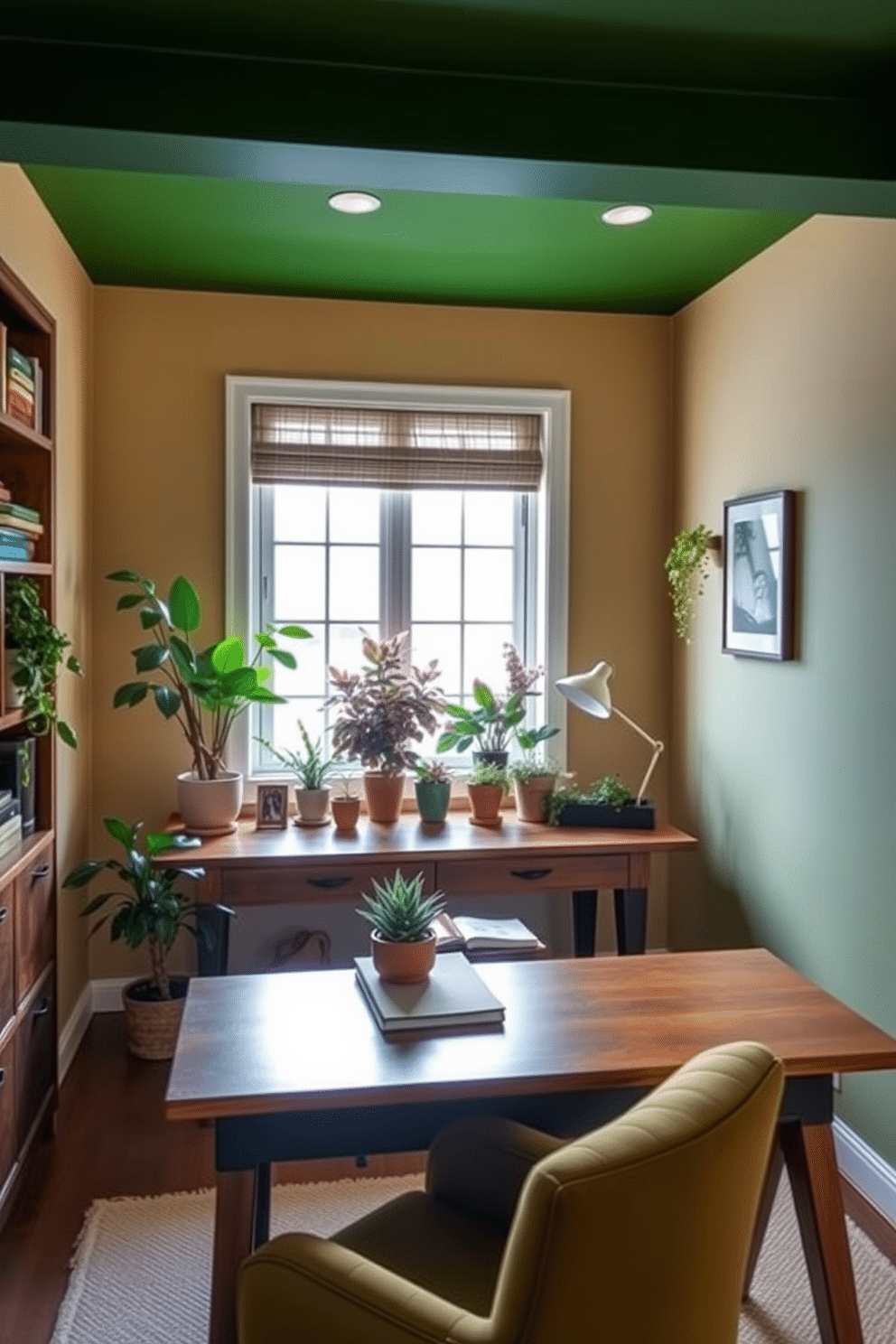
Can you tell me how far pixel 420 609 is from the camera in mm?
3824

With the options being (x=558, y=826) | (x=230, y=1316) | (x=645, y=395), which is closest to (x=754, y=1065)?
(x=230, y=1316)

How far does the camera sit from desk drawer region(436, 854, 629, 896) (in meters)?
3.12

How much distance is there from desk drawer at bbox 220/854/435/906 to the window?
71 centimetres

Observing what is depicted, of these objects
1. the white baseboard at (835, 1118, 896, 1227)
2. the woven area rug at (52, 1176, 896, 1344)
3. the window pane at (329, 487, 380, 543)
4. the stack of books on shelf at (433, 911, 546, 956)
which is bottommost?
the woven area rug at (52, 1176, 896, 1344)

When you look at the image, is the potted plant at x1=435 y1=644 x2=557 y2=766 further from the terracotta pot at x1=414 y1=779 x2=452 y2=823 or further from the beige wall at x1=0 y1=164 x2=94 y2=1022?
the beige wall at x1=0 y1=164 x2=94 y2=1022

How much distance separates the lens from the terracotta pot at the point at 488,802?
135 inches

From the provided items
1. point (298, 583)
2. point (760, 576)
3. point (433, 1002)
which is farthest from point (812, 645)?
point (298, 583)

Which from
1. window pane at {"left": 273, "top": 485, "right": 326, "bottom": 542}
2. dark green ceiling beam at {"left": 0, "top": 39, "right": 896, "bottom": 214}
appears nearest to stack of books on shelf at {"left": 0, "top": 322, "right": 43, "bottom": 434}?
dark green ceiling beam at {"left": 0, "top": 39, "right": 896, "bottom": 214}

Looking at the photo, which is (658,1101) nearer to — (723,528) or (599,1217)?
(599,1217)

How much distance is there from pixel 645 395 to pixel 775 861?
1875 millimetres

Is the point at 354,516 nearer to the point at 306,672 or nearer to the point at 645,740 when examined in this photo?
the point at 306,672

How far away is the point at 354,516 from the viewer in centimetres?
376

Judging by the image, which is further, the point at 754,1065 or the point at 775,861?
the point at 775,861

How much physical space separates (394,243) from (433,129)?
45.9 inches
